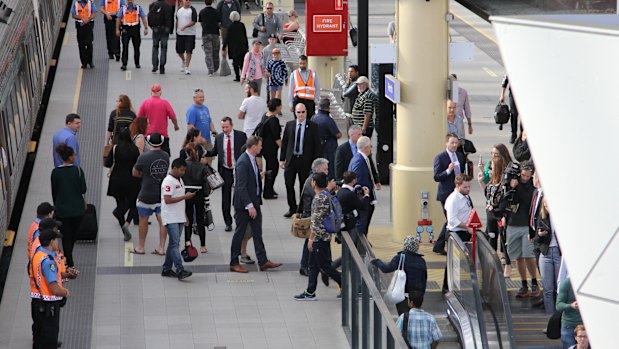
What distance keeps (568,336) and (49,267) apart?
4.93m

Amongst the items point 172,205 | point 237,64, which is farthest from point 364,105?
point 237,64

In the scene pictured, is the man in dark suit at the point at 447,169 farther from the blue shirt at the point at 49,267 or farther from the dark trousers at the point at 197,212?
the blue shirt at the point at 49,267

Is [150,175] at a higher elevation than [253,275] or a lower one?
higher

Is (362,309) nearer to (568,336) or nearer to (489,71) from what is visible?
(568,336)

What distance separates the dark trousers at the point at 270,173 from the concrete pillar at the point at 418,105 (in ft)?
7.36

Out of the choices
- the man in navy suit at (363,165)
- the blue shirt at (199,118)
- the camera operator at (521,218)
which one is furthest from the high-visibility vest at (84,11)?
the camera operator at (521,218)

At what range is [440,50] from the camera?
56.8 feet

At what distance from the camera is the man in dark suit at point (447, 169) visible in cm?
1647

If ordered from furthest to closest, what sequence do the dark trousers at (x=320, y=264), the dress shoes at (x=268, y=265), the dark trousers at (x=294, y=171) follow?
the dark trousers at (x=294, y=171), the dress shoes at (x=268, y=265), the dark trousers at (x=320, y=264)

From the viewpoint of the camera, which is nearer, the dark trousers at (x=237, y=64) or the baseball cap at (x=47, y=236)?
the baseball cap at (x=47, y=236)

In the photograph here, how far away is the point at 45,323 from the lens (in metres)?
12.6

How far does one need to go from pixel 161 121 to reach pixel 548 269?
8049 mm

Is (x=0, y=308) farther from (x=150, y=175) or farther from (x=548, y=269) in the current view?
(x=548, y=269)

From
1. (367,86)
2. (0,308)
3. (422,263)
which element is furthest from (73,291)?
(367,86)
